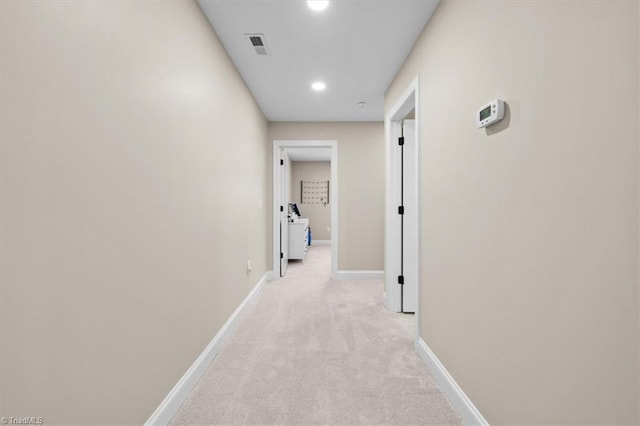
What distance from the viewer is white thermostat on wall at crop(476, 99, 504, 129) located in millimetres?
1253

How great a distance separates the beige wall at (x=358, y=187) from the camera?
4645 millimetres

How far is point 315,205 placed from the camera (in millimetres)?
8781

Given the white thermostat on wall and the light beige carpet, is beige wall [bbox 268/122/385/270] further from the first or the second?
the white thermostat on wall

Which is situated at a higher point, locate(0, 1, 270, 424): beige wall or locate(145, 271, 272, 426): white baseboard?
locate(0, 1, 270, 424): beige wall

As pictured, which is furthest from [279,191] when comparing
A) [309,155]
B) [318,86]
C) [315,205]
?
[315,205]

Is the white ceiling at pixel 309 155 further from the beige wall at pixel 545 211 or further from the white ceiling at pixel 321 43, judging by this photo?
the beige wall at pixel 545 211

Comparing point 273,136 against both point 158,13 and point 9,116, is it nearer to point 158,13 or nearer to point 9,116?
point 158,13

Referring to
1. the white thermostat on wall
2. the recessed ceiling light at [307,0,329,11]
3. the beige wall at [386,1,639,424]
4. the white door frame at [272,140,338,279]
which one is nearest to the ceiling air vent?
the recessed ceiling light at [307,0,329,11]

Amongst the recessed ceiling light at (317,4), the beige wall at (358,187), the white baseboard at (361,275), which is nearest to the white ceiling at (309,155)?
the beige wall at (358,187)

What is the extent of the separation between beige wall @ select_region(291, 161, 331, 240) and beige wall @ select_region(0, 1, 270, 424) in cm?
668

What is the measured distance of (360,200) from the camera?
467 cm

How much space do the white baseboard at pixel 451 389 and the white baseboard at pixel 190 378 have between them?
153cm

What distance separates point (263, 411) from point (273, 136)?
375 cm

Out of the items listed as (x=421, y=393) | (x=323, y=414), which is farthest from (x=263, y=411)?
(x=421, y=393)
